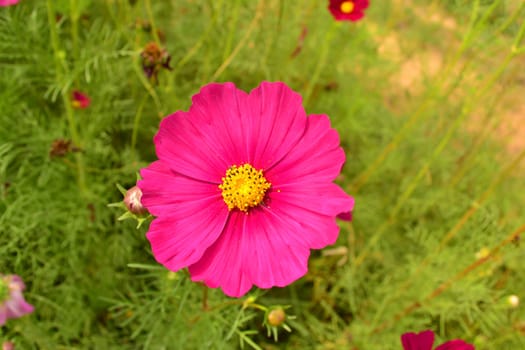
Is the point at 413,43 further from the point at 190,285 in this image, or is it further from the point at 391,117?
the point at 190,285

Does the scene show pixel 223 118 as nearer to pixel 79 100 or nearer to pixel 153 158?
pixel 79 100

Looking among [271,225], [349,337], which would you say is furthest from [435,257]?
[271,225]

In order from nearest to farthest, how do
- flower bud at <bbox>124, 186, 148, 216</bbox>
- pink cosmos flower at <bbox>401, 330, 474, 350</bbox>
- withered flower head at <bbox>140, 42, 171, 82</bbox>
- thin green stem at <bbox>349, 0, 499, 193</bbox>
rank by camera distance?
flower bud at <bbox>124, 186, 148, 216</bbox> < pink cosmos flower at <bbox>401, 330, 474, 350</bbox> < withered flower head at <bbox>140, 42, 171, 82</bbox> < thin green stem at <bbox>349, 0, 499, 193</bbox>

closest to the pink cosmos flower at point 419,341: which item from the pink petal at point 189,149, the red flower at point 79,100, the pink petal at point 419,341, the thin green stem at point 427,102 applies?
the pink petal at point 419,341

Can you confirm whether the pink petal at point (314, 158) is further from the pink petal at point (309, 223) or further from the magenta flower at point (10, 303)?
the magenta flower at point (10, 303)

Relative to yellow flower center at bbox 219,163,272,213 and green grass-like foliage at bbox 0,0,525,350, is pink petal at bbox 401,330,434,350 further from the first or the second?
yellow flower center at bbox 219,163,272,213

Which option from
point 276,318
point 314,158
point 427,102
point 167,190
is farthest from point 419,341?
point 427,102

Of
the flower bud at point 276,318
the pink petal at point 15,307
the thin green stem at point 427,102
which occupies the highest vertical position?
the thin green stem at point 427,102

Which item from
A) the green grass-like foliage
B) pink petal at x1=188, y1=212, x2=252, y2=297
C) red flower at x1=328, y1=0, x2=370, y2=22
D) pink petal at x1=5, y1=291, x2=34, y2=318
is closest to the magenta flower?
pink petal at x1=5, y1=291, x2=34, y2=318
